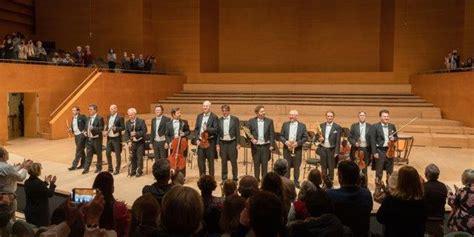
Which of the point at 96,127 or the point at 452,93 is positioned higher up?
the point at 452,93

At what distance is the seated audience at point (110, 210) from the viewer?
3.40 meters

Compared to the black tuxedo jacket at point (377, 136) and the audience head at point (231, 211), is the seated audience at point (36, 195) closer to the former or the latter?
the audience head at point (231, 211)

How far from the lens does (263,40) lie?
2175 centimetres

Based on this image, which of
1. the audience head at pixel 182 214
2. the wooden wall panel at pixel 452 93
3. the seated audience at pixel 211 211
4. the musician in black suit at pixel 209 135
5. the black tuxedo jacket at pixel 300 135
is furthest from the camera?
the wooden wall panel at pixel 452 93

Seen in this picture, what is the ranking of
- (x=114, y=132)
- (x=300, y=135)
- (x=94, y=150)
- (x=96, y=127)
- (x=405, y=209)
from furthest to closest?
1. (x=94, y=150)
2. (x=96, y=127)
3. (x=114, y=132)
4. (x=300, y=135)
5. (x=405, y=209)

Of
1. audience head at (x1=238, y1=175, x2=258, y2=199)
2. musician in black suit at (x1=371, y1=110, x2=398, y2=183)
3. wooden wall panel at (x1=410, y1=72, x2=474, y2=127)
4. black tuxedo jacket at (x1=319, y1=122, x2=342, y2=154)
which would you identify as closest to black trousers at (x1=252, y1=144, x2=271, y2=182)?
black tuxedo jacket at (x1=319, y1=122, x2=342, y2=154)

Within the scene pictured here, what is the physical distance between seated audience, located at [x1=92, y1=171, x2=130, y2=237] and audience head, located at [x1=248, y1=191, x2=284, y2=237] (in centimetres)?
126

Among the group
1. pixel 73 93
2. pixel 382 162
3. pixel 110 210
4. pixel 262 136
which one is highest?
pixel 73 93

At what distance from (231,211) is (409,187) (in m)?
1.44

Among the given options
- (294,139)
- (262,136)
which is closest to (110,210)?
(262,136)

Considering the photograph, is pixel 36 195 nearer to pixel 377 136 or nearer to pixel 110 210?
pixel 110 210

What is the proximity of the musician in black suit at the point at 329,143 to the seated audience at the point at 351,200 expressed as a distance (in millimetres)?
4805

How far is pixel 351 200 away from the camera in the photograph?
3676mm

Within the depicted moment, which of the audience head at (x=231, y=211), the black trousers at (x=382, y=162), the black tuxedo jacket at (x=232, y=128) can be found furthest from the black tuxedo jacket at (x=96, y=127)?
the audience head at (x=231, y=211)
